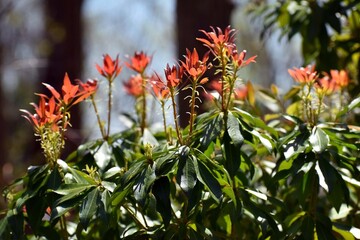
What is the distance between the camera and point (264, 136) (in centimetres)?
151

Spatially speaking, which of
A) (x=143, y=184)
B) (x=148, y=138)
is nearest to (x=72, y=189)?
(x=143, y=184)

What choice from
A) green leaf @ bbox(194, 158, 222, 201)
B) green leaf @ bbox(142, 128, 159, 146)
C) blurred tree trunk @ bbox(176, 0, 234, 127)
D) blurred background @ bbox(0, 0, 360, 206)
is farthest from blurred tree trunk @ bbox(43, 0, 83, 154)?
green leaf @ bbox(194, 158, 222, 201)

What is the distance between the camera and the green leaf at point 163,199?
1312mm

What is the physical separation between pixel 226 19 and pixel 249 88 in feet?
3.23

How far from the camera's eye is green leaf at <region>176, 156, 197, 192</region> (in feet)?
4.22

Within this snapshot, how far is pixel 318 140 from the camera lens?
150 centimetres

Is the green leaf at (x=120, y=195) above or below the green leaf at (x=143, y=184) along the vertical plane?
below

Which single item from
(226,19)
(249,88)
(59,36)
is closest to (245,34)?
(59,36)

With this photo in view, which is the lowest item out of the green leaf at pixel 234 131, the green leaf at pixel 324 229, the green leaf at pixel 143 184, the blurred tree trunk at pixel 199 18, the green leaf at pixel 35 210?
the green leaf at pixel 324 229

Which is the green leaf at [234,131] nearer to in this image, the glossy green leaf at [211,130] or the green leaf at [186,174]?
the glossy green leaf at [211,130]

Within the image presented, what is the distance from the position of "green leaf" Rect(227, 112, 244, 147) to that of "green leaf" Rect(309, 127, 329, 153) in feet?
0.63

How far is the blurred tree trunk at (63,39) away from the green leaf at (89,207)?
4617mm

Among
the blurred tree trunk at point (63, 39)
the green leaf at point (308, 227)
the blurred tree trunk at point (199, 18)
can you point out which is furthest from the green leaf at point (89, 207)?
the blurred tree trunk at point (63, 39)

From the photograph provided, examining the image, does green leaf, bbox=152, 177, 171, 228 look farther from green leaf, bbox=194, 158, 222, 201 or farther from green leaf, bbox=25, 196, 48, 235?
green leaf, bbox=25, 196, 48, 235
